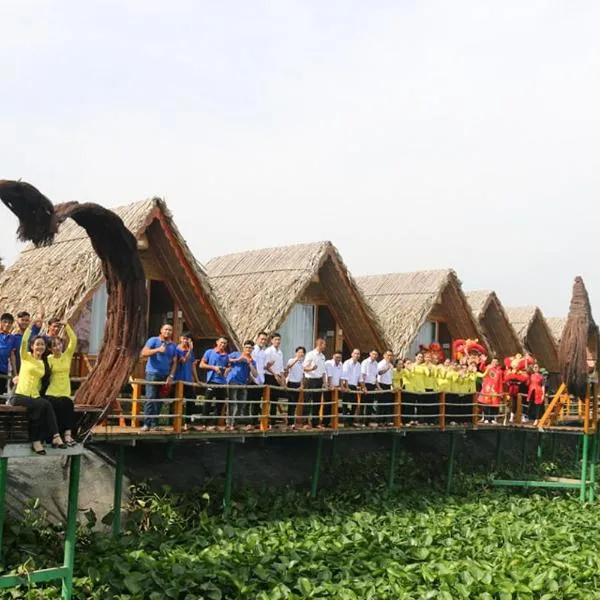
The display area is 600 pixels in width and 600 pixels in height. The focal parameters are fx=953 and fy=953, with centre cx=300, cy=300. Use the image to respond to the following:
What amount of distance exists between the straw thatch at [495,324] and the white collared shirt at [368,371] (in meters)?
10.2

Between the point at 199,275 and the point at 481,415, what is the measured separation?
7.23m

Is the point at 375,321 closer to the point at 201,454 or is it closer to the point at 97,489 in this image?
the point at 201,454

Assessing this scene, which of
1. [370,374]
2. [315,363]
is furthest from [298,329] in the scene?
[315,363]

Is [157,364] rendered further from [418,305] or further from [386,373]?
[418,305]

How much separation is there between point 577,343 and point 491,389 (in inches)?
94.4

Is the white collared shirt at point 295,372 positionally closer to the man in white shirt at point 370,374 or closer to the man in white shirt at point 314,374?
the man in white shirt at point 314,374

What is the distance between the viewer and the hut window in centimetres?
2005

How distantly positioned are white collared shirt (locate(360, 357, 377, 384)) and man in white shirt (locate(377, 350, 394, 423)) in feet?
0.47

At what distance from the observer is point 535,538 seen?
599 inches

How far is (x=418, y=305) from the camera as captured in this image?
23500mm

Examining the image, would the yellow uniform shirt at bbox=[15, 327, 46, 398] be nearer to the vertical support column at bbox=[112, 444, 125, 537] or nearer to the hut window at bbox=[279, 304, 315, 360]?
the vertical support column at bbox=[112, 444, 125, 537]

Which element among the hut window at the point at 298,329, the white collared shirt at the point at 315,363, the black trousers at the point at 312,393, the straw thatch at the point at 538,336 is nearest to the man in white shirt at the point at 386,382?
the black trousers at the point at 312,393

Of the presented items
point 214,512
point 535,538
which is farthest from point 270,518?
point 535,538

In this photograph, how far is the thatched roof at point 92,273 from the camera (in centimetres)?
1505
